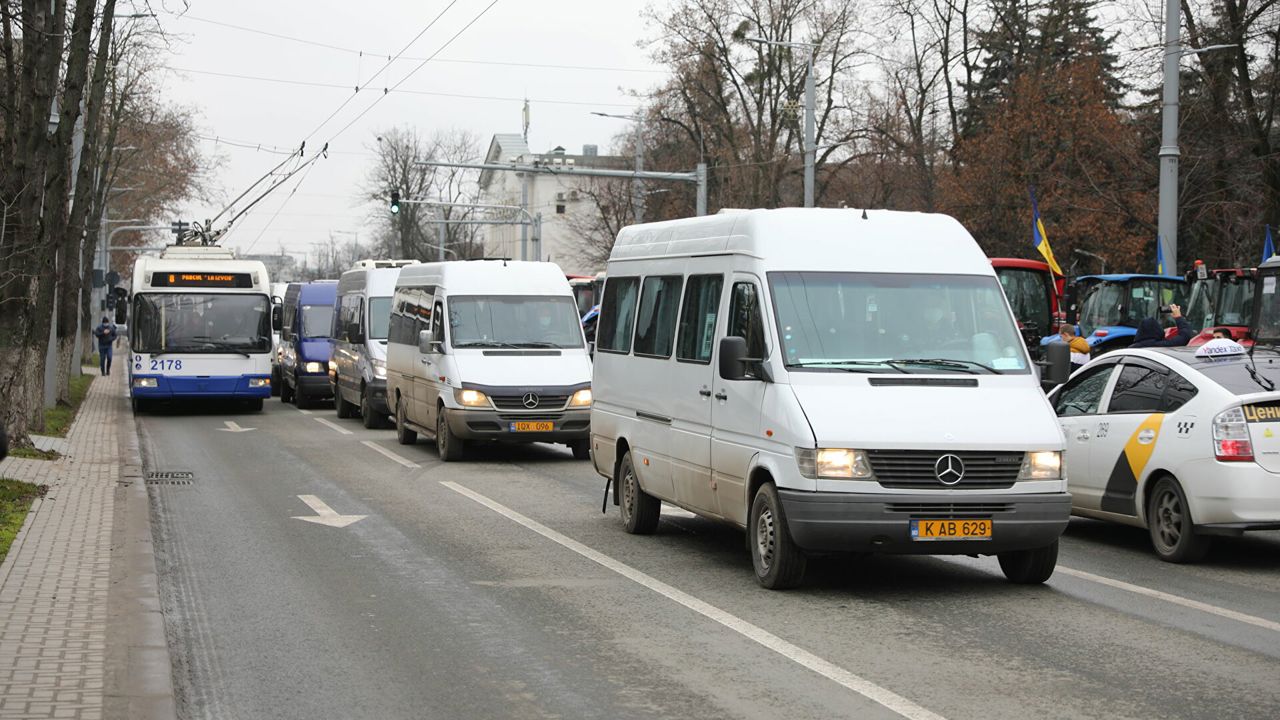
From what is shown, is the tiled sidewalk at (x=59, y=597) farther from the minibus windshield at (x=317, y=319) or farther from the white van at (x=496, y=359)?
the minibus windshield at (x=317, y=319)

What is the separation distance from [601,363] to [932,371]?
436 centimetres

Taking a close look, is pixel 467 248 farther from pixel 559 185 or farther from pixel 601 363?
pixel 601 363

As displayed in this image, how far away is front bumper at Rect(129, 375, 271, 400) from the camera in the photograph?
29141 mm

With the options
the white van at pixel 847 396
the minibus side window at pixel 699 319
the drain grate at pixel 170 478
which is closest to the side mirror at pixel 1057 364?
the white van at pixel 847 396

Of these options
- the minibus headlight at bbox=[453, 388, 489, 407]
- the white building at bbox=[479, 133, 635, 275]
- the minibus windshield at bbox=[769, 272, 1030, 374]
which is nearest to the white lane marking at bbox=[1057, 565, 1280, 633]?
the minibus windshield at bbox=[769, 272, 1030, 374]

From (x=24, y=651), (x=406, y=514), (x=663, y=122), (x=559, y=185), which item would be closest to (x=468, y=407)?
(x=406, y=514)

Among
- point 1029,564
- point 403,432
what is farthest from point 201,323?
point 1029,564

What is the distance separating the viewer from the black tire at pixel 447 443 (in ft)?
64.5

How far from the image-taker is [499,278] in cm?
2094

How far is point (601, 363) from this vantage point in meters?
13.8

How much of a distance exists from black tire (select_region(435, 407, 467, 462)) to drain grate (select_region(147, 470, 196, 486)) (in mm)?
3068

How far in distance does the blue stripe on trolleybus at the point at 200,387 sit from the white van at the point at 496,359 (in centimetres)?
822

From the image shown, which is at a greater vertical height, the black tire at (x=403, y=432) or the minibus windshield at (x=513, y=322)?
the minibus windshield at (x=513, y=322)

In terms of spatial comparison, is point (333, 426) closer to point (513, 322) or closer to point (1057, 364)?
point (513, 322)
